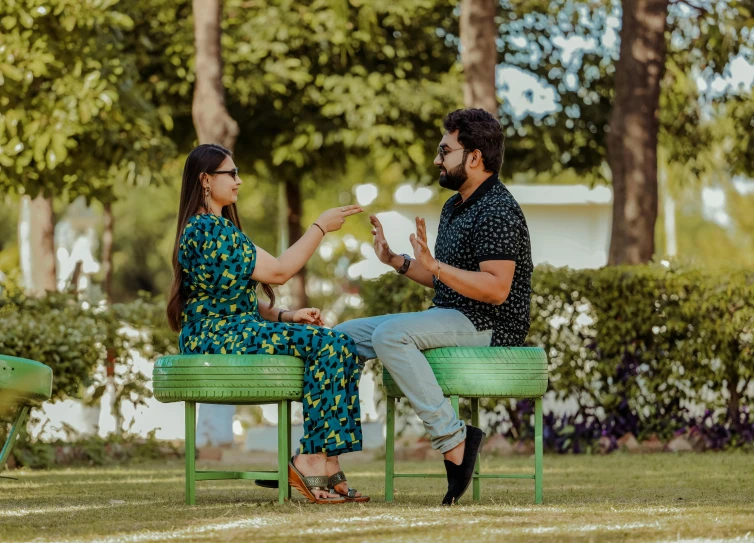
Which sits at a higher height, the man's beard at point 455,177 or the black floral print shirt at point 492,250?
the man's beard at point 455,177

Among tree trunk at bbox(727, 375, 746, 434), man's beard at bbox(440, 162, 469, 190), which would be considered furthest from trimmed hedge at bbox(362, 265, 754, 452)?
man's beard at bbox(440, 162, 469, 190)

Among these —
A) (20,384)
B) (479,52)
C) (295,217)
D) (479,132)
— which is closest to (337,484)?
(20,384)

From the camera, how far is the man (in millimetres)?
5410

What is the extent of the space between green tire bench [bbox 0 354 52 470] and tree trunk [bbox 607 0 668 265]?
674 centimetres

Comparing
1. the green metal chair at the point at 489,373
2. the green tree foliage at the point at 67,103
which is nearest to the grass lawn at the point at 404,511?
the green metal chair at the point at 489,373

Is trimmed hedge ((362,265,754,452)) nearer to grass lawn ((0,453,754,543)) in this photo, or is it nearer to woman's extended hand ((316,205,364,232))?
grass lawn ((0,453,754,543))

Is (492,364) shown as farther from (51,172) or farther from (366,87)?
(366,87)

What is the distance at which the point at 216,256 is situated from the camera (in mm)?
5539

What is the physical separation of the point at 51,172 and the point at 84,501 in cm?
597

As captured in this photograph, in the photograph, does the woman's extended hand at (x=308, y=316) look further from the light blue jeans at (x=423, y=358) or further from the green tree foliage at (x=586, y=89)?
the green tree foliage at (x=586, y=89)

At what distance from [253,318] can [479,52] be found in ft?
20.6

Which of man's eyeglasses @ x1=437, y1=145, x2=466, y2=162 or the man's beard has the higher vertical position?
man's eyeglasses @ x1=437, y1=145, x2=466, y2=162

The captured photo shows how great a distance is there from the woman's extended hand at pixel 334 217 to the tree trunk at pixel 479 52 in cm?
573

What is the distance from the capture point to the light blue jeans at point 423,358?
5395 millimetres
